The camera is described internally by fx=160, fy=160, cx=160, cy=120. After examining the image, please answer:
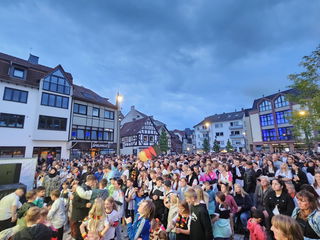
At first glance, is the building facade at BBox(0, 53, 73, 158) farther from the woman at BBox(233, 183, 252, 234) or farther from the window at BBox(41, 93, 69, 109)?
the woman at BBox(233, 183, 252, 234)

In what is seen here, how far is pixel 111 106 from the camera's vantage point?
88.8 feet

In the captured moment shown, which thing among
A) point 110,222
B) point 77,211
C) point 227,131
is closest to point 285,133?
point 227,131

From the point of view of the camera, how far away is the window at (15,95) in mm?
17125

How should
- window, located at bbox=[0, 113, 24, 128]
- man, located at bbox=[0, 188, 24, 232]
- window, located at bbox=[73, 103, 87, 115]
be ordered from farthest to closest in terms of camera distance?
window, located at bbox=[73, 103, 87, 115] < window, located at bbox=[0, 113, 24, 128] < man, located at bbox=[0, 188, 24, 232]

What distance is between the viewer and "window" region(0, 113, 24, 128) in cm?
1673

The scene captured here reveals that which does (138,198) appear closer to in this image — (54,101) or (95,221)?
(95,221)

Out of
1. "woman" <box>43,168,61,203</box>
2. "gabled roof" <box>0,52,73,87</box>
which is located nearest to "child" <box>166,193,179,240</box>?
"woman" <box>43,168,61,203</box>

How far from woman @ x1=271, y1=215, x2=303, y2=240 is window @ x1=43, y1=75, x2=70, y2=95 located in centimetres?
2430

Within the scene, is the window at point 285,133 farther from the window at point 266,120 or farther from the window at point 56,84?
the window at point 56,84

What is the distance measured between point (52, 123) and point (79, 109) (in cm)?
402

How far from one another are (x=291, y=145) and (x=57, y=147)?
45449mm

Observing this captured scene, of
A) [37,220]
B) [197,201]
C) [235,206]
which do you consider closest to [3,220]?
[37,220]

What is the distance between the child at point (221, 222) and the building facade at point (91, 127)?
21.7 metres

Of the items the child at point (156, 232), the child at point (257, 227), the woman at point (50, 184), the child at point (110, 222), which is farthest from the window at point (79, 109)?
the child at point (257, 227)
